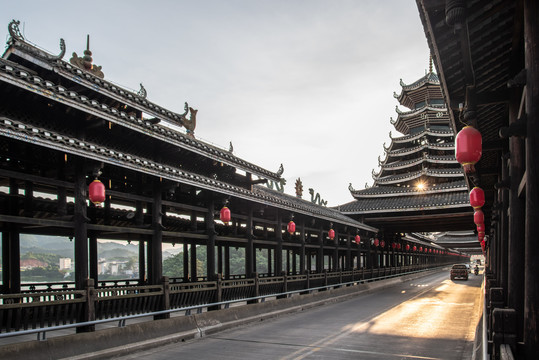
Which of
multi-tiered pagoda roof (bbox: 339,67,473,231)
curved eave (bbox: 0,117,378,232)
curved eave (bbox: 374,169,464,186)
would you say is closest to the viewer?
curved eave (bbox: 0,117,378,232)

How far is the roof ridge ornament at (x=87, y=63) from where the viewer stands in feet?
47.8

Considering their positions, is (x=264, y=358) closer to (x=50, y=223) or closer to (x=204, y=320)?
(x=204, y=320)

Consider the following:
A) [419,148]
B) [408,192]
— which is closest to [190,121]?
[408,192]

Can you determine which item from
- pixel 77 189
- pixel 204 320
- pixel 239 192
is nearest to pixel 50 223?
pixel 77 189

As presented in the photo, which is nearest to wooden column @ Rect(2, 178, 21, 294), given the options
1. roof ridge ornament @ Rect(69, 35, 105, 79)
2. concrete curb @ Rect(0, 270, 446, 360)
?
concrete curb @ Rect(0, 270, 446, 360)

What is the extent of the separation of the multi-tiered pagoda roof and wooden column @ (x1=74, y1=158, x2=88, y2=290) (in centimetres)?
Answer: 2939

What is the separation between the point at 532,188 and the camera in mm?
4535

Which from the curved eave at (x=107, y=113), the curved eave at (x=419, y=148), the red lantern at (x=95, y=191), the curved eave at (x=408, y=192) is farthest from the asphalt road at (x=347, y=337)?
the curved eave at (x=419, y=148)

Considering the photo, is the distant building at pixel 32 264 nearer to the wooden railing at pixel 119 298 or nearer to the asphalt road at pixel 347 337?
the wooden railing at pixel 119 298

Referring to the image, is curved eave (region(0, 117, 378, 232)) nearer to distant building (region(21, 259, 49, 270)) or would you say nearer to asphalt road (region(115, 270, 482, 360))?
asphalt road (region(115, 270, 482, 360))

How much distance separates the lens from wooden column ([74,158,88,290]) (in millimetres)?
10789

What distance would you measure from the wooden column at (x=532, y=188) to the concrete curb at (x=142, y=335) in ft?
27.7

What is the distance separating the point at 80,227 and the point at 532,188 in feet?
32.4

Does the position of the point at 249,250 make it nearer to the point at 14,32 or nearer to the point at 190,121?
the point at 190,121
